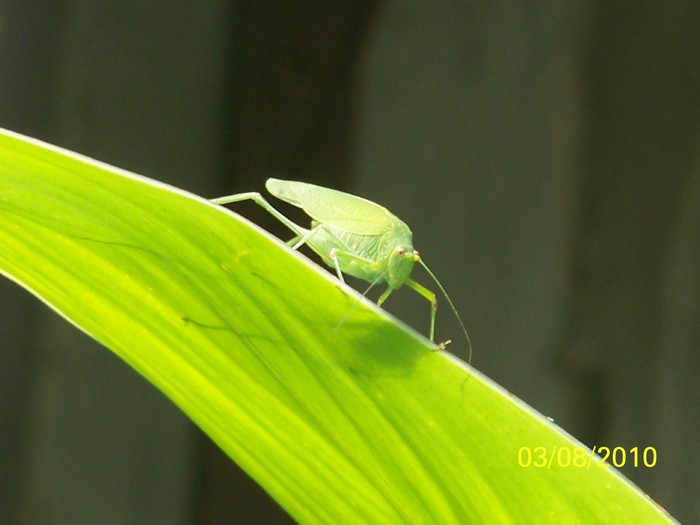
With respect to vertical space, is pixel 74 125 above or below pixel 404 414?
below

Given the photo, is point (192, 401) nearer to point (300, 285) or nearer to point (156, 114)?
point (300, 285)

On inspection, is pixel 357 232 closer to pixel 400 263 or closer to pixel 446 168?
pixel 400 263

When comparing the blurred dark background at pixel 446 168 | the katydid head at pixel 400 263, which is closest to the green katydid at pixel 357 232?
the katydid head at pixel 400 263

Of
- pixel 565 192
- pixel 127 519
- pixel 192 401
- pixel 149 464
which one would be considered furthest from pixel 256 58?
pixel 192 401

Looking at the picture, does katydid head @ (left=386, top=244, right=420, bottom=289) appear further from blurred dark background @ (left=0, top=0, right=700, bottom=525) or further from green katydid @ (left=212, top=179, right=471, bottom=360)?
blurred dark background @ (left=0, top=0, right=700, bottom=525)

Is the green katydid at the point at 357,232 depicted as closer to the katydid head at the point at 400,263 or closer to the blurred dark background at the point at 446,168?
the katydid head at the point at 400,263

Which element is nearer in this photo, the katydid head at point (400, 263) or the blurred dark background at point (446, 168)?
the katydid head at point (400, 263)
